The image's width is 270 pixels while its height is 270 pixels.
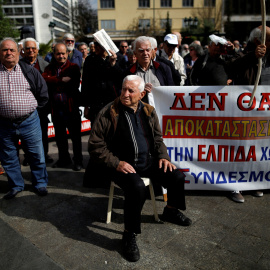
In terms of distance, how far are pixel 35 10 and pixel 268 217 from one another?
316 feet

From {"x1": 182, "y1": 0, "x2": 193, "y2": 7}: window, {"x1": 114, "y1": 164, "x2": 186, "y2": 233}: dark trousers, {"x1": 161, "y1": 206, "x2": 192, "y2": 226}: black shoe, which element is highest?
{"x1": 182, "y1": 0, "x2": 193, "y2": 7}: window

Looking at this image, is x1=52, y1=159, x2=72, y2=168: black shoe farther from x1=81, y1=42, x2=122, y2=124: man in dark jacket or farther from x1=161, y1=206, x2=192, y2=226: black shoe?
x1=161, y1=206, x2=192, y2=226: black shoe

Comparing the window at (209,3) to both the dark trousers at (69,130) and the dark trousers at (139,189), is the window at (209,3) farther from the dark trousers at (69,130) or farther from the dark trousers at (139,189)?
the dark trousers at (139,189)

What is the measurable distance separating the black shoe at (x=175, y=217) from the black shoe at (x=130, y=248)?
0.62m

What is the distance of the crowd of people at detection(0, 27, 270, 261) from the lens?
3041mm

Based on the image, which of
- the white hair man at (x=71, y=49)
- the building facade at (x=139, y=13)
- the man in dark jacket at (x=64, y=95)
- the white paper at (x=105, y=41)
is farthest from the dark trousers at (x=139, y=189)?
the building facade at (x=139, y=13)

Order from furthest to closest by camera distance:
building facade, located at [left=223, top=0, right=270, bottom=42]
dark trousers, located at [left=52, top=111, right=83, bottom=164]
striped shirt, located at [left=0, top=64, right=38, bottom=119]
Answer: building facade, located at [left=223, top=0, right=270, bottom=42], dark trousers, located at [left=52, top=111, right=83, bottom=164], striped shirt, located at [left=0, top=64, right=38, bottom=119]

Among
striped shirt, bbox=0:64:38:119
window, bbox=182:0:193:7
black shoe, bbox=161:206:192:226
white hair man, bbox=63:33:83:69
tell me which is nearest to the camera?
black shoe, bbox=161:206:192:226

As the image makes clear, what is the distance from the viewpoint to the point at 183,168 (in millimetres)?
3930

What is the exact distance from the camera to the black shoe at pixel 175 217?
127 inches

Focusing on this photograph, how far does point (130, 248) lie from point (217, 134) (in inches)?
74.9

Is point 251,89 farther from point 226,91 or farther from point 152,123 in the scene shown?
point 152,123

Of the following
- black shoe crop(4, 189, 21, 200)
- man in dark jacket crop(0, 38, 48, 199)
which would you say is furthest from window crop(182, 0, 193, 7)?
black shoe crop(4, 189, 21, 200)

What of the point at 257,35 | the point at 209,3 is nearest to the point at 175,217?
the point at 257,35
